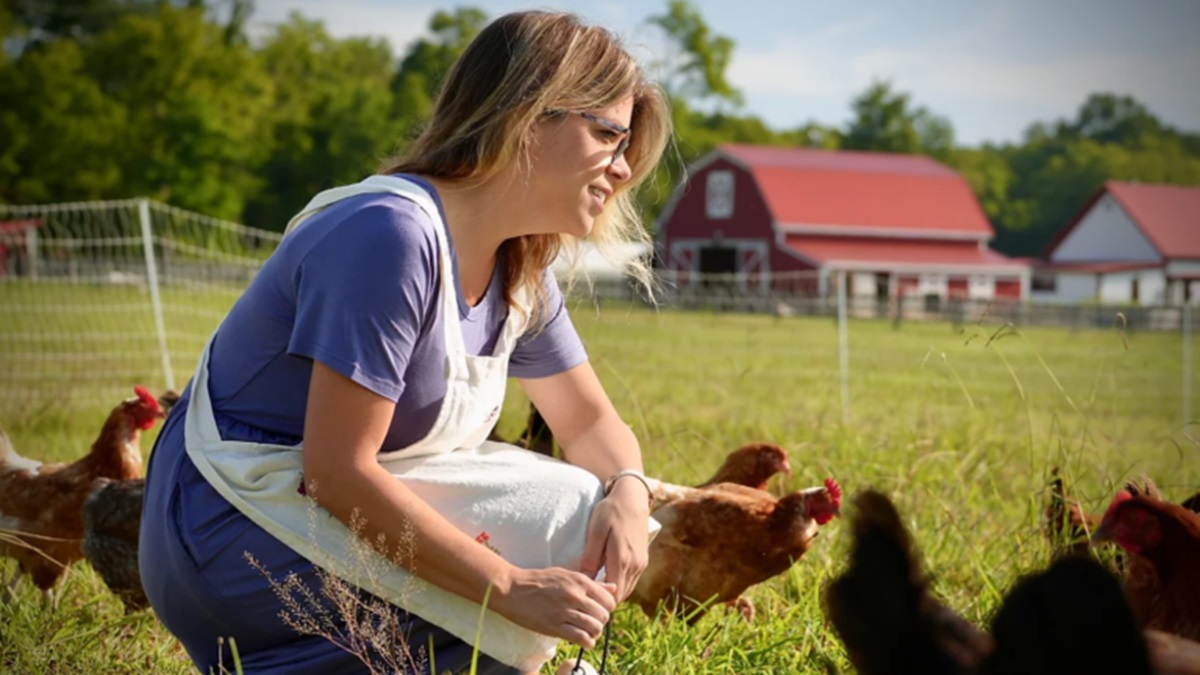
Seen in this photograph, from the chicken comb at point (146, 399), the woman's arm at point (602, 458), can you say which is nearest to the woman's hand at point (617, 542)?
the woman's arm at point (602, 458)

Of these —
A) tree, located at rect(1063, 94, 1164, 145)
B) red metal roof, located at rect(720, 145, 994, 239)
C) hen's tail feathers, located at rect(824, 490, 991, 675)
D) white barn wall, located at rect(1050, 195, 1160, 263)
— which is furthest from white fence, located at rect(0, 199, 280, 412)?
tree, located at rect(1063, 94, 1164, 145)

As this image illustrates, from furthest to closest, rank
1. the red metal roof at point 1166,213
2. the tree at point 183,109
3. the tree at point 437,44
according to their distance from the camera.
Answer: the tree at point 437,44, the red metal roof at point 1166,213, the tree at point 183,109

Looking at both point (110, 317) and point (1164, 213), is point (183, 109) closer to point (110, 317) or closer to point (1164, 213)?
point (110, 317)

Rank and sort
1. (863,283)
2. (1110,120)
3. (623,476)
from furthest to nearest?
(1110,120)
(863,283)
(623,476)

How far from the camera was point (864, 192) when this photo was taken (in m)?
40.1

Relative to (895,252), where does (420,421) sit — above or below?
below

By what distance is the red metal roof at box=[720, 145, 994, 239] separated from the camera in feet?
128

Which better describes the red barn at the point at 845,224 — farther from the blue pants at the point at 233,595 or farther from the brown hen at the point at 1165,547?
the blue pants at the point at 233,595

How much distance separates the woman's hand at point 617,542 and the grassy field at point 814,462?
492 mm

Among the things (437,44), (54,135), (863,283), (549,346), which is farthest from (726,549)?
(437,44)

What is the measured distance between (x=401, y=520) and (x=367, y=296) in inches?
14.6

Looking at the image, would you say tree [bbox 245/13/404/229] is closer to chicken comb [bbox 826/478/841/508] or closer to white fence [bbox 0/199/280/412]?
A: white fence [bbox 0/199/280/412]

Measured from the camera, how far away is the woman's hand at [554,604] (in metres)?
1.88

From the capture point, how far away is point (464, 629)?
1.98 meters
